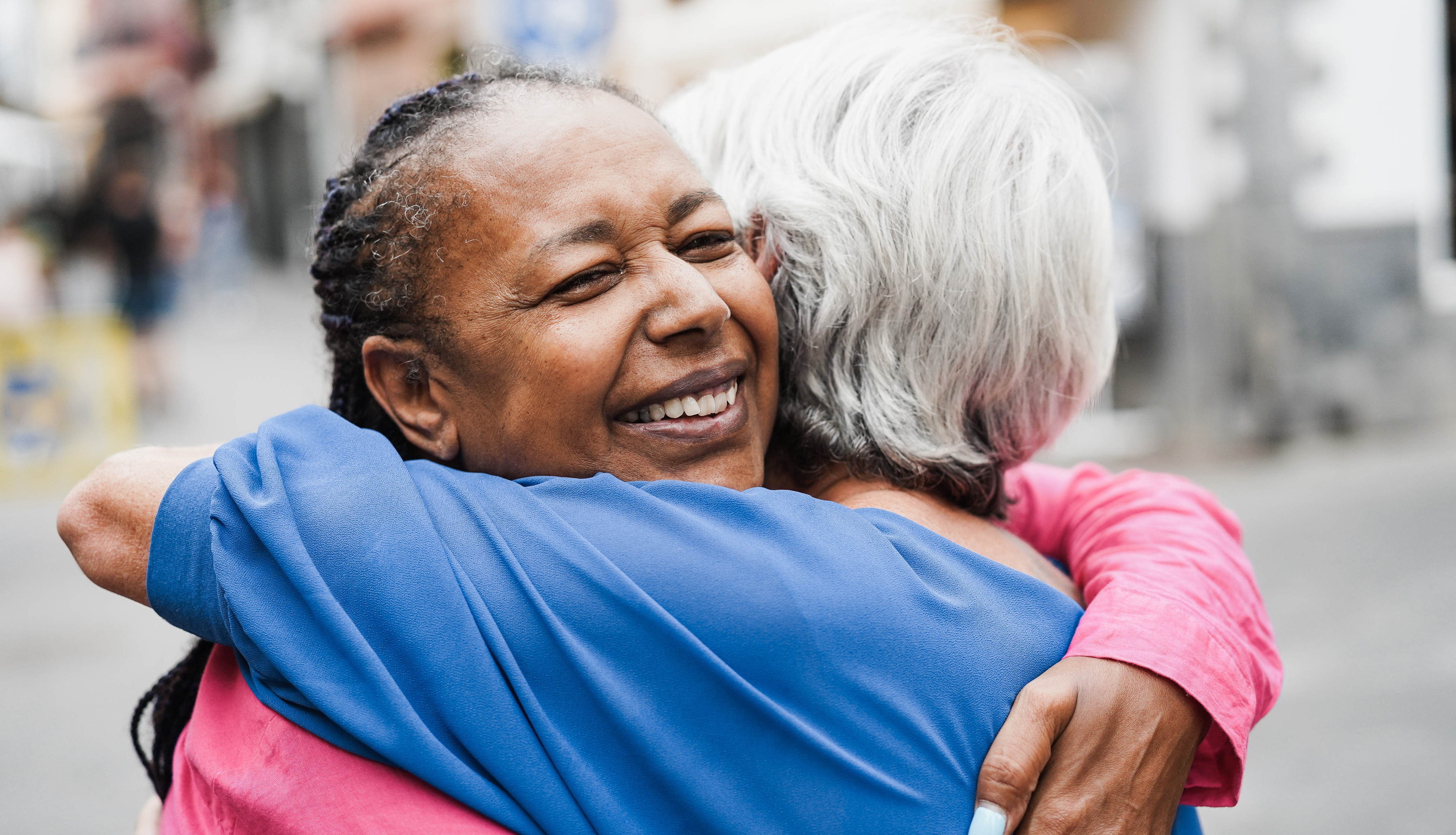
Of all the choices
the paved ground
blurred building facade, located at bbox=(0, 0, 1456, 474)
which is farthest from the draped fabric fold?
blurred building facade, located at bbox=(0, 0, 1456, 474)

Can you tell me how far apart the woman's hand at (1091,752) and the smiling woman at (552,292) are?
44cm

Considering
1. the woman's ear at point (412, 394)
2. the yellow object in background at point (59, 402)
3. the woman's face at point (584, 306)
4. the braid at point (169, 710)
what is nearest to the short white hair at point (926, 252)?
the woman's face at point (584, 306)

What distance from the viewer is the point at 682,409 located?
1.47 metres

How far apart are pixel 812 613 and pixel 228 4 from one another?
3066cm

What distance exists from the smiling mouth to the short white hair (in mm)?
171

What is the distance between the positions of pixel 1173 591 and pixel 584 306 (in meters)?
0.80

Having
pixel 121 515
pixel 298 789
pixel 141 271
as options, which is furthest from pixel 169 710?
pixel 141 271

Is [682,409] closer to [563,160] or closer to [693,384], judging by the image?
[693,384]

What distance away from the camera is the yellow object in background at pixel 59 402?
8.60 metres

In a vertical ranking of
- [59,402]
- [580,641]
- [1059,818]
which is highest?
[580,641]

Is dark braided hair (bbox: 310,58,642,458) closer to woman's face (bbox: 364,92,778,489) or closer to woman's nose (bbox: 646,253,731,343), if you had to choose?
woman's face (bbox: 364,92,778,489)

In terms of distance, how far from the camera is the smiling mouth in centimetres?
146

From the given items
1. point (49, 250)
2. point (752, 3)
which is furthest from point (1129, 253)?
point (49, 250)

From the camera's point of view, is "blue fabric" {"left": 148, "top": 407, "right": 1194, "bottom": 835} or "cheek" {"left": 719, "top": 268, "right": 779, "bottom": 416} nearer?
"blue fabric" {"left": 148, "top": 407, "right": 1194, "bottom": 835}
